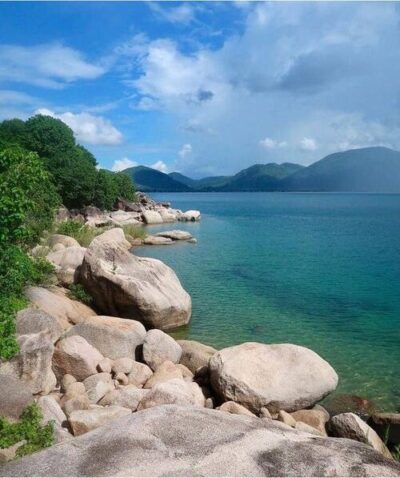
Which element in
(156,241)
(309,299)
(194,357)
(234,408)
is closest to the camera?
(234,408)

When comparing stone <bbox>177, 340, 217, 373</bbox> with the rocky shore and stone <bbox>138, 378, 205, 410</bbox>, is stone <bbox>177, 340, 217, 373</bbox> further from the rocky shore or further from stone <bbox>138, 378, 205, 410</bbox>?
stone <bbox>138, 378, 205, 410</bbox>

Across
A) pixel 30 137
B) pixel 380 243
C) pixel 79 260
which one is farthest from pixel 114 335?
pixel 30 137

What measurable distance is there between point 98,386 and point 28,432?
4101 mm

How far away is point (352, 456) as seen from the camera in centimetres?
707

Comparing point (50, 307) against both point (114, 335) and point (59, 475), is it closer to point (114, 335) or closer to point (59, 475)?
point (114, 335)

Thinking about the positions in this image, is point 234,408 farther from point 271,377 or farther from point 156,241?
point 156,241

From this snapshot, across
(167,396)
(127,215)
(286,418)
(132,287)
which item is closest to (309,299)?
(132,287)

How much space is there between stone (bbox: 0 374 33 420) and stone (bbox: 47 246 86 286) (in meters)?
11.9

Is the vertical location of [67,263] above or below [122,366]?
above

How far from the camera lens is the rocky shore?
268 inches

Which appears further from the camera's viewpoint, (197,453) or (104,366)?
(104,366)

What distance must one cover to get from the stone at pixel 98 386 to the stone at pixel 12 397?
2.62 meters

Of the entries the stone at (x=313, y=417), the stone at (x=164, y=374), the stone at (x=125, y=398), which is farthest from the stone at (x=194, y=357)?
the stone at (x=313, y=417)

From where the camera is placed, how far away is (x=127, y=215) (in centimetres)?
7600
